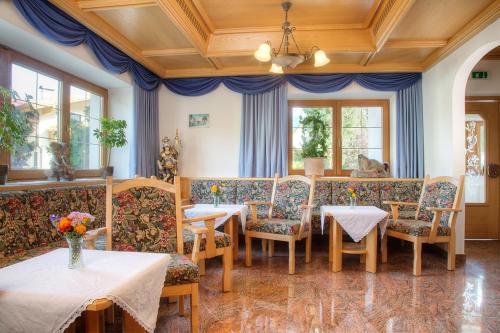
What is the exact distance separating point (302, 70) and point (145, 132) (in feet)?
8.20

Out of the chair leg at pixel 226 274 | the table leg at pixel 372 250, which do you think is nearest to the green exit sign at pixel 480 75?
the table leg at pixel 372 250

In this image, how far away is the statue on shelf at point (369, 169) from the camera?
4.79 m

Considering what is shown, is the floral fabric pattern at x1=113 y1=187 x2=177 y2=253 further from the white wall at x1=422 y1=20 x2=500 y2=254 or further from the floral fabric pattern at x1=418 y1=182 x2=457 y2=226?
the white wall at x1=422 y1=20 x2=500 y2=254

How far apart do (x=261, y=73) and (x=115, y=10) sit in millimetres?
2345

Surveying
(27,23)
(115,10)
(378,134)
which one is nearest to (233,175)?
(378,134)

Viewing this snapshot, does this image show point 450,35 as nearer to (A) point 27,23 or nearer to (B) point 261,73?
(B) point 261,73

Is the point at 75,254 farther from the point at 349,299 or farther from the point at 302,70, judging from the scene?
the point at 302,70

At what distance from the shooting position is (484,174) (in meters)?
4.96

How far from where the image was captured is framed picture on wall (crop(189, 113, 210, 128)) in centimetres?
525

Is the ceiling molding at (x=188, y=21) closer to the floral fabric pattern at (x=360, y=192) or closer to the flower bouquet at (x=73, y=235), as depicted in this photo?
the flower bouquet at (x=73, y=235)

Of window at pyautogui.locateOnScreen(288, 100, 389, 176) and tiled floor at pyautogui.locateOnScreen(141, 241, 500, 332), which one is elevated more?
window at pyautogui.locateOnScreen(288, 100, 389, 176)

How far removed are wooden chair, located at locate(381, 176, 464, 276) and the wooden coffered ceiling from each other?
5.49 feet

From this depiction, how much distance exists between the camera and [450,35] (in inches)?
150

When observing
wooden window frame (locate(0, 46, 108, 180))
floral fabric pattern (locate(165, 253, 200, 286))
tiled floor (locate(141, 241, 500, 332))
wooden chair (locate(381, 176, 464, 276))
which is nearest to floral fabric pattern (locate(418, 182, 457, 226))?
wooden chair (locate(381, 176, 464, 276))
